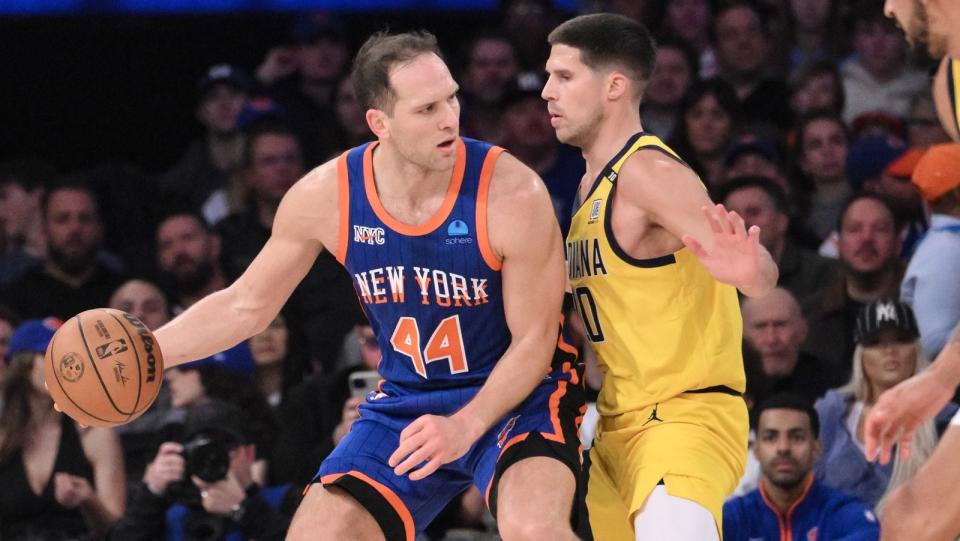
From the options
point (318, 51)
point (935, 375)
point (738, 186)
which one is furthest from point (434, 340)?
point (318, 51)

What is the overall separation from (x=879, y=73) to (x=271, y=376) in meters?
4.17

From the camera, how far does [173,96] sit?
10539mm

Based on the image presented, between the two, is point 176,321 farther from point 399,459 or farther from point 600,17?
point 600,17

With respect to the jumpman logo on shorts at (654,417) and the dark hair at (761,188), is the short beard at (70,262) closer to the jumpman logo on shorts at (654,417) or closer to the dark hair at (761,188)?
the dark hair at (761,188)

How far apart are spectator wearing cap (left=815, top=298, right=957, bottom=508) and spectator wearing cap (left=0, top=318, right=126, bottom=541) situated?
323 cm

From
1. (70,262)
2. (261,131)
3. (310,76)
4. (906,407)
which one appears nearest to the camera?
(906,407)

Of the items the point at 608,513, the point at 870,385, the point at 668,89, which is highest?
the point at 668,89

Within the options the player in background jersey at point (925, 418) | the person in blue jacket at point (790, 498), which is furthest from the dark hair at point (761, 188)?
the player in background jersey at point (925, 418)

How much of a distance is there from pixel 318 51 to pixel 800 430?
474 cm

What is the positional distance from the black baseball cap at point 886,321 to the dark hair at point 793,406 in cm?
43

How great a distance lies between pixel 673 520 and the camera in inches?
186

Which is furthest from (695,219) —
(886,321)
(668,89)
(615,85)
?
(668,89)

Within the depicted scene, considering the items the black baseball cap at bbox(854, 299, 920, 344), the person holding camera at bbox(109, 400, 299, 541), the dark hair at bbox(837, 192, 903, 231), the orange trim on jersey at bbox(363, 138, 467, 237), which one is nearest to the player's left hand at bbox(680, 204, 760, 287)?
the orange trim on jersey at bbox(363, 138, 467, 237)

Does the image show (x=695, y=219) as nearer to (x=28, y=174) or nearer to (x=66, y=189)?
(x=66, y=189)
